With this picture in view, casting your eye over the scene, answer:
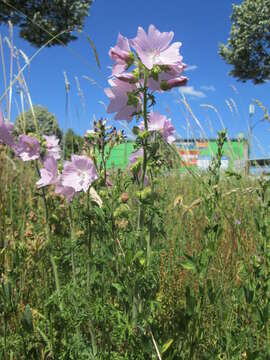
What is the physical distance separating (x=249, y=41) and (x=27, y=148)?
18853mm

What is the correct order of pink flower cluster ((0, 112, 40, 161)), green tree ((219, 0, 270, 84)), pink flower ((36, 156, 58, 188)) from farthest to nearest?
1. green tree ((219, 0, 270, 84))
2. pink flower cluster ((0, 112, 40, 161))
3. pink flower ((36, 156, 58, 188))

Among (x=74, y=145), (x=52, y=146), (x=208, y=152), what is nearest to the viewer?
(x=52, y=146)

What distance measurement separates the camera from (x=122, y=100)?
1216 mm

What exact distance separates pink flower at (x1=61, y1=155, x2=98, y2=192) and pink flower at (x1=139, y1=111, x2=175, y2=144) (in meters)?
0.24

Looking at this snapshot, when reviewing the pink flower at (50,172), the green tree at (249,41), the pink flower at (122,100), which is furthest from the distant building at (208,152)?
the green tree at (249,41)

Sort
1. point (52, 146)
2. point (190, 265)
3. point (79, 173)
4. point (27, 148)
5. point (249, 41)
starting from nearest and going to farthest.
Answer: point (190, 265)
point (79, 173)
point (27, 148)
point (52, 146)
point (249, 41)

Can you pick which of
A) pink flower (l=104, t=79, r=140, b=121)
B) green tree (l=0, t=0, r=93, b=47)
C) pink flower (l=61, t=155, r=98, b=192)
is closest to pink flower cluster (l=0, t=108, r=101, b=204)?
pink flower (l=61, t=155, r=98, b=192)

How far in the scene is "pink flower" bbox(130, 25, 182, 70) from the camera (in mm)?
1100

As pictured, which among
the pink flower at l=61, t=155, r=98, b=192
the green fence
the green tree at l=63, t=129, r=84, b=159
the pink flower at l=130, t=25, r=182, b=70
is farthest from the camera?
the green fence

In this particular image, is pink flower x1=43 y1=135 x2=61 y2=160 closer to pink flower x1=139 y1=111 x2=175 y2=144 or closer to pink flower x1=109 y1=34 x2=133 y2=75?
pink flower x1=139 y1=111 x2=175 y2=144

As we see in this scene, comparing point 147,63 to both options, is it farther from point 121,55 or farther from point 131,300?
point 131,300

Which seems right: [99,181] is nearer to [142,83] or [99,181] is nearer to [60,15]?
[142,83]

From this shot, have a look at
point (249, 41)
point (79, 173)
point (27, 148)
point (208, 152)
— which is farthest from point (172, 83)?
point (249, 41)

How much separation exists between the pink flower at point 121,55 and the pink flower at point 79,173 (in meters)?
0.31
